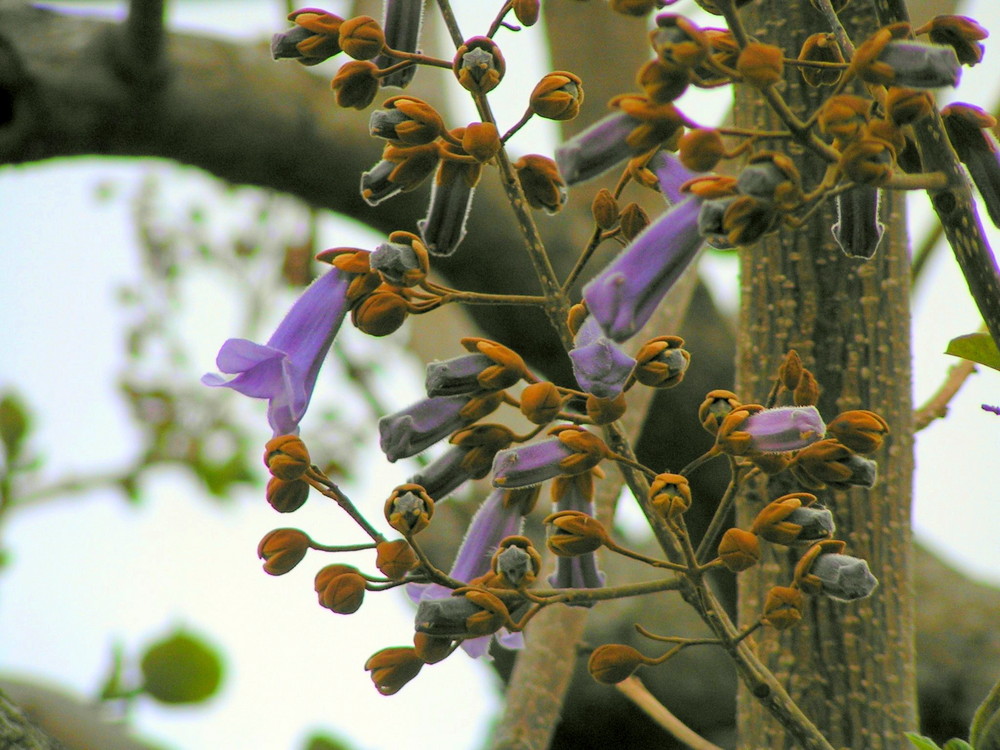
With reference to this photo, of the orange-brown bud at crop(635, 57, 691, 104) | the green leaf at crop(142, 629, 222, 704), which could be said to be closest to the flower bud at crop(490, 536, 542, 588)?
the orange-brown bud at crop(635, 57, 691, 104)

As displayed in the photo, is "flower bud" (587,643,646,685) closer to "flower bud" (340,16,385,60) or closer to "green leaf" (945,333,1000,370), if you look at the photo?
"green leaf" (945,333,1000,370)

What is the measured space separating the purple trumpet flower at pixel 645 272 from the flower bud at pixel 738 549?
0.62 ft

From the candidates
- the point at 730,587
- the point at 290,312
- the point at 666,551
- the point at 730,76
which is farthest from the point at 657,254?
the point at 730,587

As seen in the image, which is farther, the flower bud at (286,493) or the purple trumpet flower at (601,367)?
the flower bud at (286,493)

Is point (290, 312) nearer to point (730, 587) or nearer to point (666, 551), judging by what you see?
point (666, 551)

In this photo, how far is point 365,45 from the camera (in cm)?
88

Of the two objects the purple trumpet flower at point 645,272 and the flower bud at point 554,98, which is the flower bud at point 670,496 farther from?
the flower bud at point 554,98

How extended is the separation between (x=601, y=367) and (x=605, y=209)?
0.19 meters

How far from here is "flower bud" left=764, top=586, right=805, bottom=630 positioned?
0.83m

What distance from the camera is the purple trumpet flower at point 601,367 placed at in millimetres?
750

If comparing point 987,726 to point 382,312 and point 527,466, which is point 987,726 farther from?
point 382,312

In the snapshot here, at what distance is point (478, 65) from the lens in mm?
823

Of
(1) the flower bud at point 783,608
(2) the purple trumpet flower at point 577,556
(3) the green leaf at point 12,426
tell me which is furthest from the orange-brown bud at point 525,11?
(3) the green leaf at point 12,426

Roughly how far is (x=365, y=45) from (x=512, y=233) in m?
2.15
